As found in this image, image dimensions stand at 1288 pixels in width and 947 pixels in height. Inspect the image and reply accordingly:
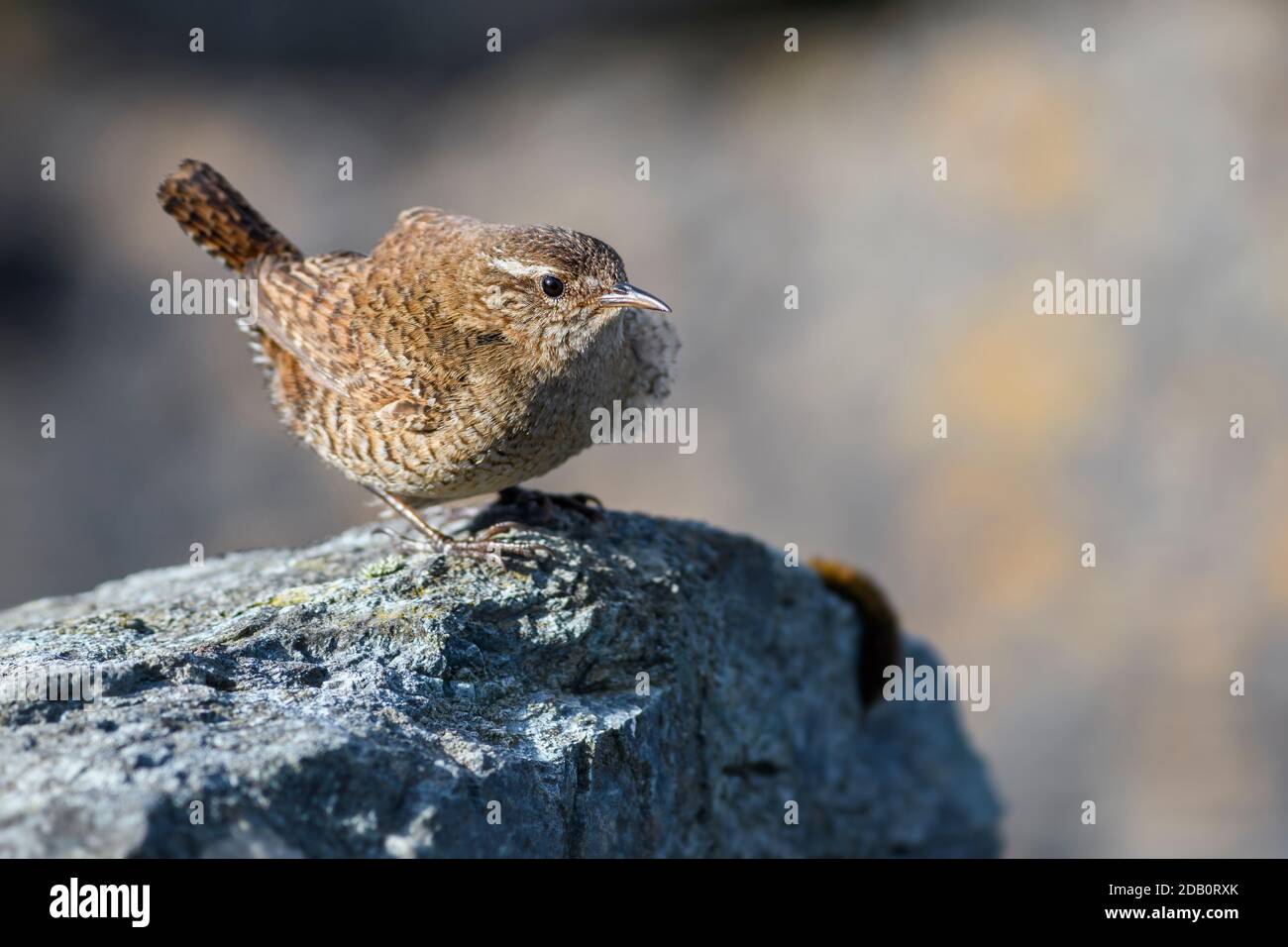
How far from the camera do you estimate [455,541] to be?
4.60 metres

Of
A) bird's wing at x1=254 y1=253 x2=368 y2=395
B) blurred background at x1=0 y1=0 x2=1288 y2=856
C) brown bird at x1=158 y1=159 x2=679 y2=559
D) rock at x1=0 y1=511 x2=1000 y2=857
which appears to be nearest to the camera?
rock at x1=0 y1=511 x2=1000 y2=857

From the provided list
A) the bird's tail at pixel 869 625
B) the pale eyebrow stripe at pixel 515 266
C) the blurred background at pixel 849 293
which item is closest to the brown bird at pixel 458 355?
the pale eyebrow stripe at pixel 515 266

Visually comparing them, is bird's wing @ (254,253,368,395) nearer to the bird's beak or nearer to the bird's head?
the bird's head

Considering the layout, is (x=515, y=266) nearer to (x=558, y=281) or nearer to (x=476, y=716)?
(x=558, y=281)

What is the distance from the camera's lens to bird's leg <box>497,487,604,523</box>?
5.01m

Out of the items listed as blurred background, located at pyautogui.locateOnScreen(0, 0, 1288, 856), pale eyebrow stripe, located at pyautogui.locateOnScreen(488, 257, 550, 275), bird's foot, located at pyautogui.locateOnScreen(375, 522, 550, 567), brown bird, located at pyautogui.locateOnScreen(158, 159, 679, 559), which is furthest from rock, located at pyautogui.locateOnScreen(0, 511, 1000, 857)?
blurred background, located at pyautogui.locateOnScreen(0, 0, 1288, 856)

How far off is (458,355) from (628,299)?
2.29 feet

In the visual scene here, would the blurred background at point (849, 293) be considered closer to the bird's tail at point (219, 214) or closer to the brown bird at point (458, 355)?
the bird's tail at point (219, 214)

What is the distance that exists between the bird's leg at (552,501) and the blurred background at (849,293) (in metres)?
6.33

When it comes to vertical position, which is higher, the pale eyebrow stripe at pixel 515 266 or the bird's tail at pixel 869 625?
the pale eyebrow stripe at pixel 515 266

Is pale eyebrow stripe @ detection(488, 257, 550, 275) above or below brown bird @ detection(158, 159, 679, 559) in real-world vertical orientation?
above

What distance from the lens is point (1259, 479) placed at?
10.2m

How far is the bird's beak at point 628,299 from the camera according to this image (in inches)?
173

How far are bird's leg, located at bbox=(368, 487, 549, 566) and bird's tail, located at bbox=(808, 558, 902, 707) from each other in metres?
1.76
